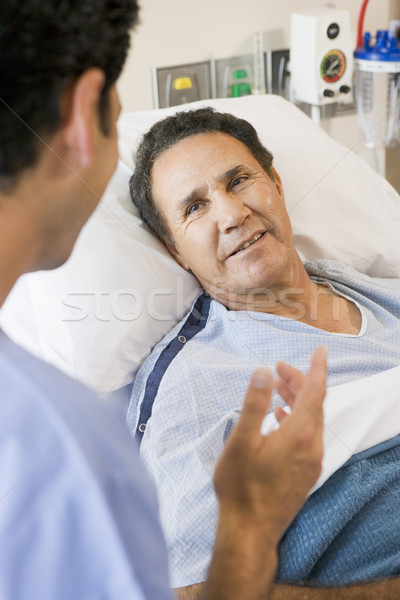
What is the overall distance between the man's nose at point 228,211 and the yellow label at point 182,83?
2.58ft

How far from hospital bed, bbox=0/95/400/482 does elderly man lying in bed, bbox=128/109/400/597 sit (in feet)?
0.16

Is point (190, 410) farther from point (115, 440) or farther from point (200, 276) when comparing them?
point (115, 440)

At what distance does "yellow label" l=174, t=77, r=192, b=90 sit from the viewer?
6.70ft

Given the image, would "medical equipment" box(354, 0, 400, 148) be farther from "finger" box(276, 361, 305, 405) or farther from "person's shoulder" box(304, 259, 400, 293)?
"finger" box(276, 361, 305, 405)

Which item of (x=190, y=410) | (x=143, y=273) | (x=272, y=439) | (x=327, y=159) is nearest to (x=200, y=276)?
(x=143, y=273)

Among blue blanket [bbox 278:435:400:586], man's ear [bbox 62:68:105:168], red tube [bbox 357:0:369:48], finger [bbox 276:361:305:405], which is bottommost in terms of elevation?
blue blanket [bbox 278:435:400:586]

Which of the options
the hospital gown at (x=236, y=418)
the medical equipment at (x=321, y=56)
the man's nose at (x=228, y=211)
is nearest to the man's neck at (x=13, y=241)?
the hospital gown at (x=236, y=418)

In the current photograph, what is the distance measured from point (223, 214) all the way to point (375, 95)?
1181mm

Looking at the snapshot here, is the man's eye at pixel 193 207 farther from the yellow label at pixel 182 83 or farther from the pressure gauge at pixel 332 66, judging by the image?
the pressure gauge at pixel 332 66

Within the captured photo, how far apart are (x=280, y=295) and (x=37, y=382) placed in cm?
93

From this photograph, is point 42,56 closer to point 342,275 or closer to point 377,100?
point 342,275

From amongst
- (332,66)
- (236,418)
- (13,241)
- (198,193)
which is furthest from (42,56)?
(332,66)

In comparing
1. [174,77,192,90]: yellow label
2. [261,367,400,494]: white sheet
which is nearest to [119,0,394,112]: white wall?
[174,77,192,90]: yellow label

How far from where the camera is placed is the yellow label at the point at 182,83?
2.04m
